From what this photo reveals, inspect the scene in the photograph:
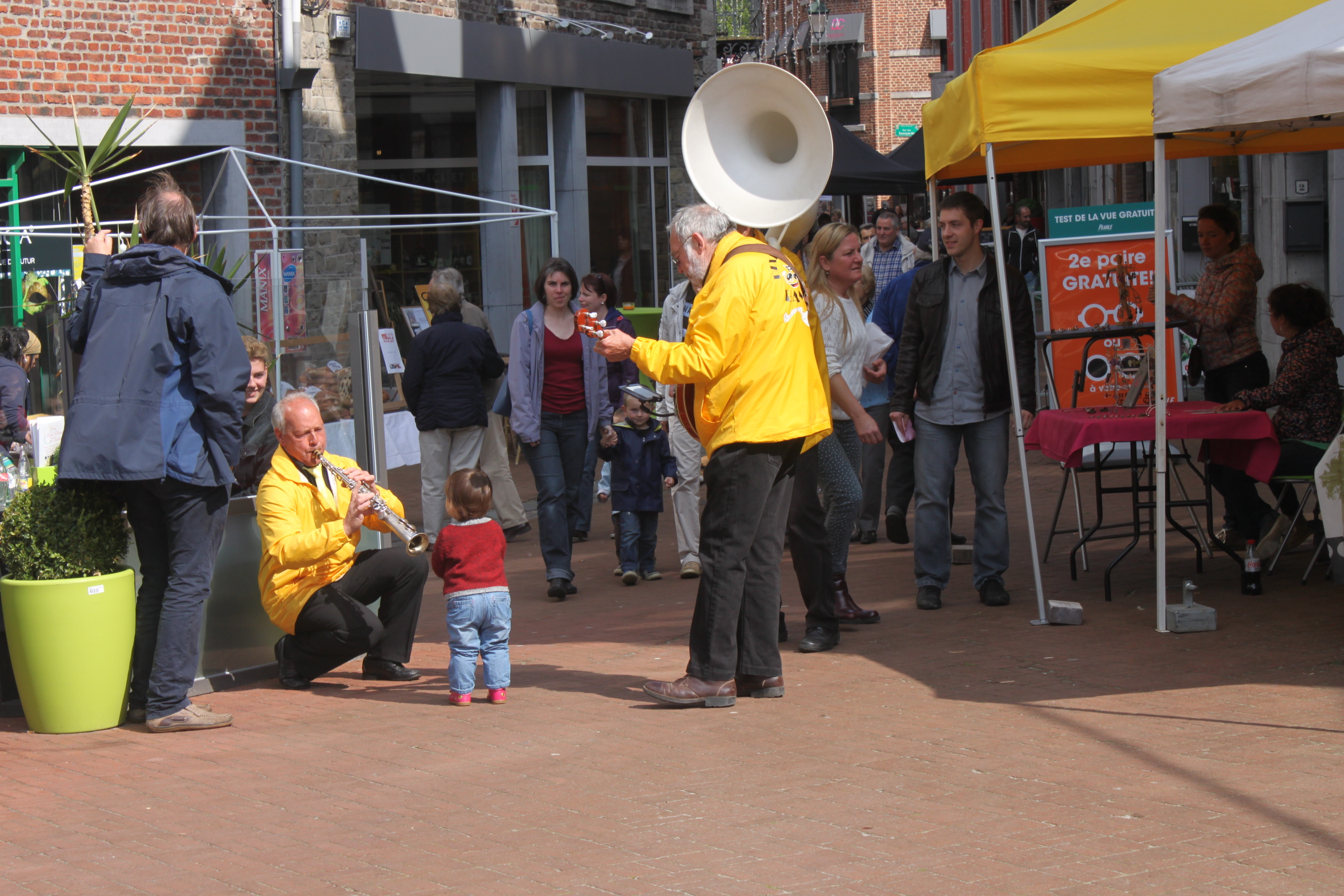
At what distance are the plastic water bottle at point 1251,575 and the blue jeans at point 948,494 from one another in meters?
1.12

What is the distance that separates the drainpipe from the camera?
1384cm

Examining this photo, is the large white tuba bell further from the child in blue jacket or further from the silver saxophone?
the child in blue jacket

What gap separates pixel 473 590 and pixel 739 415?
127 centimetres

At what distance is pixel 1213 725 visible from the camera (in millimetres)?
5035

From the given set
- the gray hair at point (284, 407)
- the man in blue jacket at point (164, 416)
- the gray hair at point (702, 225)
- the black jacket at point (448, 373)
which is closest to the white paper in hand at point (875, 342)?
the gray hair at point (702, 225)

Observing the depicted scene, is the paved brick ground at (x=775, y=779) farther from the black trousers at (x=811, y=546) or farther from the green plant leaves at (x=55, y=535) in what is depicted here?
the green plant leaves at (x=55, y=535)

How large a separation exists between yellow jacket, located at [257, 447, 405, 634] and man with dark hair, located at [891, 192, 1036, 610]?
259 cm

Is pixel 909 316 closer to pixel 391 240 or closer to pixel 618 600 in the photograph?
pixel 618 600

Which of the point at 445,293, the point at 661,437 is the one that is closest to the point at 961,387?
the point at 661,437

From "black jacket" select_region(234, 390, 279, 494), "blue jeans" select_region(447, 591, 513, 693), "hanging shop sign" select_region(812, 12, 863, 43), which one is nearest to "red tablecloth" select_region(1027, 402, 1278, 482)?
"blue jeans" select_region(447, 591, 513, 693)

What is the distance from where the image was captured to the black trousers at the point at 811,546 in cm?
604

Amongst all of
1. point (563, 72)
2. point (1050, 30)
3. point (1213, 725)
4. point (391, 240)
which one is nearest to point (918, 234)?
point (563, 72)

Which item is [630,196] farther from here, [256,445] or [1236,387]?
[256,445]

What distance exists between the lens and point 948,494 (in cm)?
724
